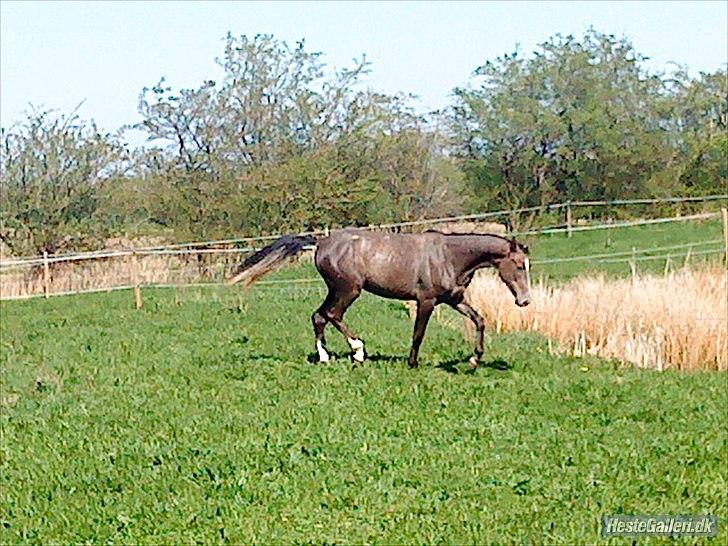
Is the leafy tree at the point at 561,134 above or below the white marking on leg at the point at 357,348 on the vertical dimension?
above

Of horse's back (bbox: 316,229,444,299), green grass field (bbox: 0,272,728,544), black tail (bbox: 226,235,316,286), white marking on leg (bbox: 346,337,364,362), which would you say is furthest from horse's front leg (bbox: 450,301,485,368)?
black tail (bbox: 226,235,316,286)

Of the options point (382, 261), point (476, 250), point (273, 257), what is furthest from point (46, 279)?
point (476, 250)

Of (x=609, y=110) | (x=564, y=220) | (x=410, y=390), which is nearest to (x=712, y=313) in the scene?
(x=410, y=390)

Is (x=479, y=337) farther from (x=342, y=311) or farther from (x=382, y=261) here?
(x=342, y=311)

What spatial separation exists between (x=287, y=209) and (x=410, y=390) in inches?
692

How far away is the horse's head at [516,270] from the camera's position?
9.62 m

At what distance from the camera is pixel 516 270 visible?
9672 mm

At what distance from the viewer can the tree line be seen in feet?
84.7

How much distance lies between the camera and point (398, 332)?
42.7 ft

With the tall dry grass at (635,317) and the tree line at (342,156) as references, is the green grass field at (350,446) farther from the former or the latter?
the tree line at (342,156)

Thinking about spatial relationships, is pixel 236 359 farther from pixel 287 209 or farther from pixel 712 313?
pixel 287 209

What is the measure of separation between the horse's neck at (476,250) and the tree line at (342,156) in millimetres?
16185

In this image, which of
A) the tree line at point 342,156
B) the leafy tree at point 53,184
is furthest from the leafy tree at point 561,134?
the leafy tree at point 53,184

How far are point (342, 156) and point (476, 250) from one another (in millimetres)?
18248
